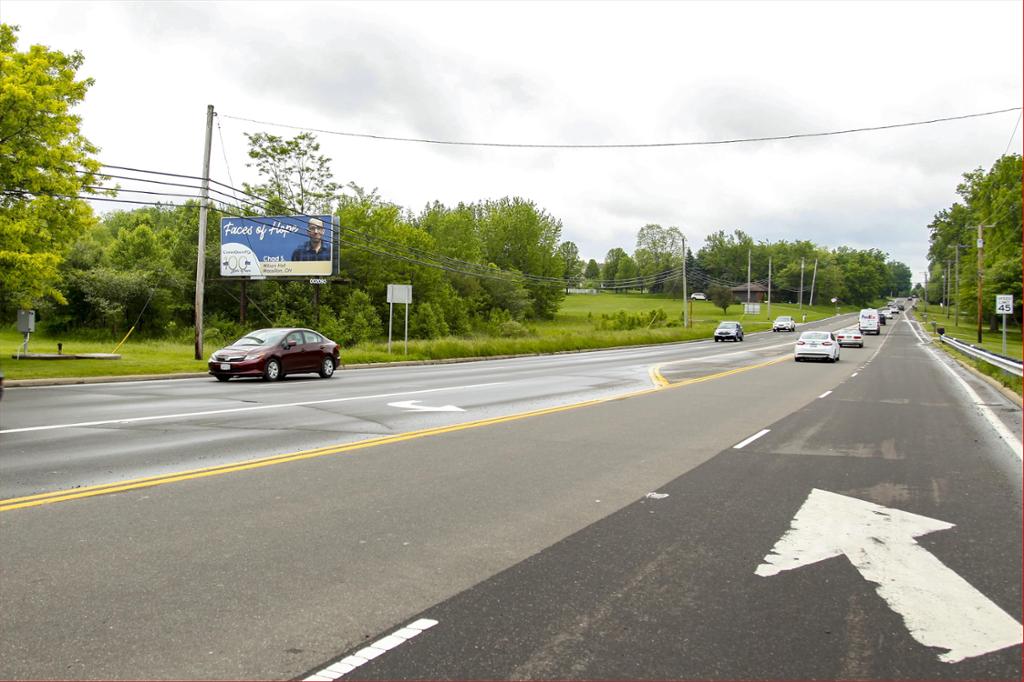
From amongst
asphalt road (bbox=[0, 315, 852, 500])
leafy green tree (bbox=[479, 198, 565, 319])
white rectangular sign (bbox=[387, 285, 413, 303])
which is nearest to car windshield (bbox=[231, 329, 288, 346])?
asphalt road (bbox=[0, 315, 852, 500])

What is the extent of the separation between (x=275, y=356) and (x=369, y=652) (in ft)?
62.7

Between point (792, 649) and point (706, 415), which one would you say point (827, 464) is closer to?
point (706, 415)

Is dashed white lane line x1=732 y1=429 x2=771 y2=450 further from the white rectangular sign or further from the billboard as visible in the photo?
the billboard

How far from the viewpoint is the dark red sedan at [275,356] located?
21.2 metres

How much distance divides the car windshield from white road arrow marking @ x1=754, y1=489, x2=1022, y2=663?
17779mm

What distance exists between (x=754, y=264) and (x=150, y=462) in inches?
7469

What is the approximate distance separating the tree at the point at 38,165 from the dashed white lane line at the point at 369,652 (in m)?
21.3

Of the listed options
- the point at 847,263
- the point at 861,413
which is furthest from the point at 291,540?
the point at 847,263

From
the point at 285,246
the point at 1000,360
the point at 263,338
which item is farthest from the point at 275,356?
the point at 285,246

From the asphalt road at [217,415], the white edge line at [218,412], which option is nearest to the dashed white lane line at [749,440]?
the asphalt road at [217,415]

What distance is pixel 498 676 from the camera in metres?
3.64

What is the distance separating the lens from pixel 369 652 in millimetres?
3873

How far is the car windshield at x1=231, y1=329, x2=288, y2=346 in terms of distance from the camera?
22127mm

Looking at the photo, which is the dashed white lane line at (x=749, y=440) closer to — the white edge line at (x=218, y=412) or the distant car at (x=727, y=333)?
the white edge line at (x=218, y=412)
